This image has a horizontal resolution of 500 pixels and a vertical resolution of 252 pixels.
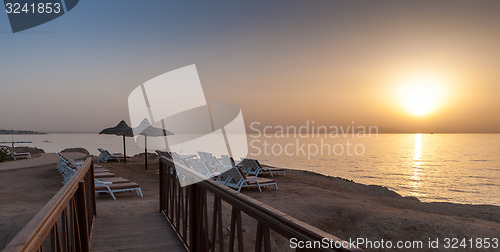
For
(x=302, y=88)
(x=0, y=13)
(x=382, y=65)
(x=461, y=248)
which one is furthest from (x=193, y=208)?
(x=302, y=88)

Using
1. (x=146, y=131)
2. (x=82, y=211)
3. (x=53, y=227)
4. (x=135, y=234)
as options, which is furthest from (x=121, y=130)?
(x=53, y=227)

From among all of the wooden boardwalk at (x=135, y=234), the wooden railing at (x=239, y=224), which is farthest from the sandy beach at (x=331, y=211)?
the wooden railing at (x=239, y=224)

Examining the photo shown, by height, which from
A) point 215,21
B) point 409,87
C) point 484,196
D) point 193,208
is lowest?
point 484,196

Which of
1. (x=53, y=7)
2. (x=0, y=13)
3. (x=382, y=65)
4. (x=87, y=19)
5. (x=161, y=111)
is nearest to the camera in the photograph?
(x=53, y=7)

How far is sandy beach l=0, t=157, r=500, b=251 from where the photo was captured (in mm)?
6332

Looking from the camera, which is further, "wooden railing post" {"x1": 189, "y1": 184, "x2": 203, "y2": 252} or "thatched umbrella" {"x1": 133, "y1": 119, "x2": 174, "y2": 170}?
"thatched umbrella" {"x1": 133, "y1": 119, "x2": 174, "y2": 170}

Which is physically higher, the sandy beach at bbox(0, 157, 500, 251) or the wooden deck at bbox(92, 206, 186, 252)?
the wooden deck at bbox(92, 206, 186, 252)

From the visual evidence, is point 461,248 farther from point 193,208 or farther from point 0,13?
point 0,13

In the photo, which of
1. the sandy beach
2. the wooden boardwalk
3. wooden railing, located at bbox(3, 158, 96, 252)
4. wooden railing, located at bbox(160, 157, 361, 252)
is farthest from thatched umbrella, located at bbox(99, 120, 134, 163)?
wooden railing, located at bbox(3, 158, 96, 252)

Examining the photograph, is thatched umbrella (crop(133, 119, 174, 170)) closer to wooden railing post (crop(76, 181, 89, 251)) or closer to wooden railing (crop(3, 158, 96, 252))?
wooden railing post (crop(76, 181, 89, 251))

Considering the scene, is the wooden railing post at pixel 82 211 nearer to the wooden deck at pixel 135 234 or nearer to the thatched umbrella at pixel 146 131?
the wooden deck at pixel 135 234

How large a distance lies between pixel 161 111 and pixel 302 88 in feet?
38.6

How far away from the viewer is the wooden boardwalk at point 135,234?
12.3 feet

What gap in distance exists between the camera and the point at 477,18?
45.7ft
